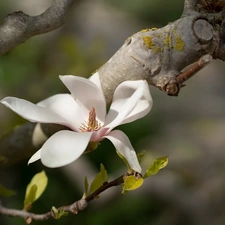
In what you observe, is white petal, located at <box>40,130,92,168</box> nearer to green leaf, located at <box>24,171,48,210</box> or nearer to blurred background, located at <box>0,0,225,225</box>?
green leaf, located at <box>24,171,48,210</box>

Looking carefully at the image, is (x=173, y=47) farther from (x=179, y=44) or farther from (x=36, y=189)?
(x=36, y=189)

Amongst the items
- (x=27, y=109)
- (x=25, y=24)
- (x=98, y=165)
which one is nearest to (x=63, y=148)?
(x=27, y=109)

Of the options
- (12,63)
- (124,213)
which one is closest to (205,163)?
(124,213)

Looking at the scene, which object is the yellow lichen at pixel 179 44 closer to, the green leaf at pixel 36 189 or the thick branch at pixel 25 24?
the thick branch at pixel 25 24

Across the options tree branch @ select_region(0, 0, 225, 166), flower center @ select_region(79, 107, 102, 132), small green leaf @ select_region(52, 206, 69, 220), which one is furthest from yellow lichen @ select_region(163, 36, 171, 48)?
small green leaf @ select_region(52, 206, 69, 220)

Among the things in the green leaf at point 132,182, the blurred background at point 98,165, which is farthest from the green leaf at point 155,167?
the blurred background at point 98,165

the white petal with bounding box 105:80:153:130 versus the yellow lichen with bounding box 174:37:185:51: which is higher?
the yellow lichen with bounding box 174:37:185:51

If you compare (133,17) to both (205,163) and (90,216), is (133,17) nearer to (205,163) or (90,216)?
(205,163)
